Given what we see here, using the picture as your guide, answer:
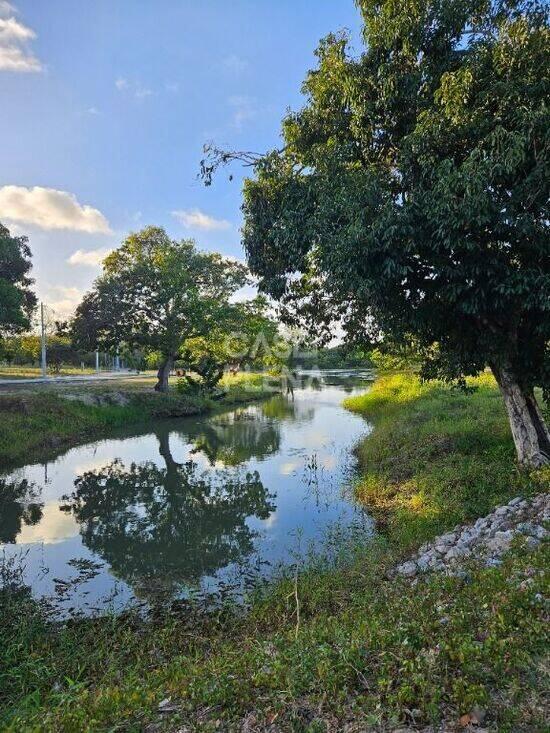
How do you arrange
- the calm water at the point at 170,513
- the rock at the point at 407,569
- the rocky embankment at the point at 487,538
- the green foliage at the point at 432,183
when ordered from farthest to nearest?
the calm water at the point at 170,513 → the green foliage at the point at 432,183 → the rock at the point at 407,569 → the rocky embankment at the point at 487,538

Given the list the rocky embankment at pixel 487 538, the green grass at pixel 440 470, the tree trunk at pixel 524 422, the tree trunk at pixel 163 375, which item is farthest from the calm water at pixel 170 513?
the tree trunk at pixel 163 375

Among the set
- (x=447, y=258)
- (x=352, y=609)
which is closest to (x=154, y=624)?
(x=352, y=609)

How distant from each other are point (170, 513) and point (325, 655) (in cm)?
858

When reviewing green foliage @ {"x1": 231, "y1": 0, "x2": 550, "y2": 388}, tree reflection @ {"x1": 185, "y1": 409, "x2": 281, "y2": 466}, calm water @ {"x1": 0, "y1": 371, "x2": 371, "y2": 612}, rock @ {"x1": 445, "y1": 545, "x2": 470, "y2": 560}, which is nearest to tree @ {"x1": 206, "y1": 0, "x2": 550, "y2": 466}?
green foliage @ {"x1": 231, "y1": 0, "x2": 550, "y2": 388}

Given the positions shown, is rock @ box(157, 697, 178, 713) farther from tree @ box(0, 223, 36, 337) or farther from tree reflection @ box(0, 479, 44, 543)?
tree @ box(0, 223, 36, 337)

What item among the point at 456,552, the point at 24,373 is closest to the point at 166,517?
the point at 456,552

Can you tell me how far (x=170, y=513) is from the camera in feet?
39.0

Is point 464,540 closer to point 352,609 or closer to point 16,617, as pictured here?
point 352,609

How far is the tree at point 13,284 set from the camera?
20.6 m

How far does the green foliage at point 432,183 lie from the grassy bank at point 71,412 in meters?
13.6

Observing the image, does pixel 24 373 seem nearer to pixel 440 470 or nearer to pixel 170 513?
pixel 170 513

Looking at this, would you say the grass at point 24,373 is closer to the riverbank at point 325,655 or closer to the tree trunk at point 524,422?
the riverbank at point 325,655

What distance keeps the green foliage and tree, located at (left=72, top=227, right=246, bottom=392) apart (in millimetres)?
20529

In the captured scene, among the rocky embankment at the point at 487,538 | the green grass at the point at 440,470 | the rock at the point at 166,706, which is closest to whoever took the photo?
the rock at the point at 166,706
